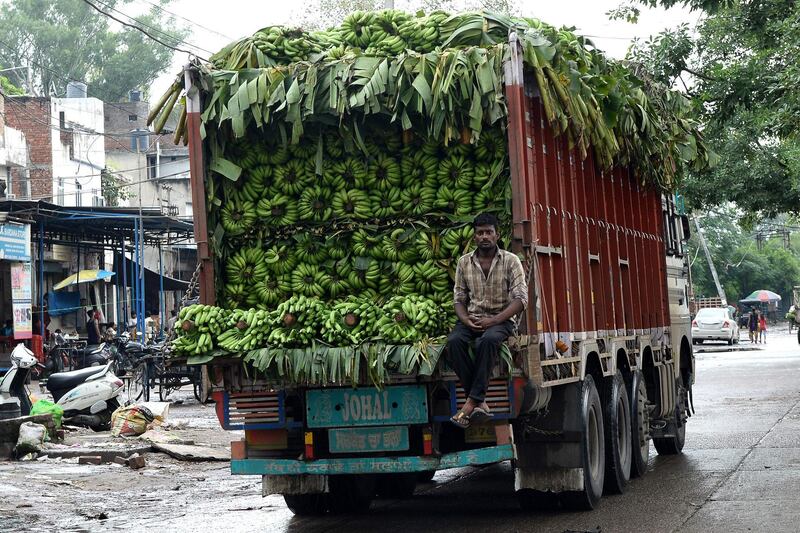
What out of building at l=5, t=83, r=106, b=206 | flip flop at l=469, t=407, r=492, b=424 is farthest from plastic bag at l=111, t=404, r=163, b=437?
building at l=5, t=83, r=106, b=206

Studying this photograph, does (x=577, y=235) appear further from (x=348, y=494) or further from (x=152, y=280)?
(x=152, y=280)

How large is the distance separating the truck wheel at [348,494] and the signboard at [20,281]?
2128cm

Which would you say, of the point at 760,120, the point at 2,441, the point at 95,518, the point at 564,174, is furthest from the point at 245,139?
the point at 760,120

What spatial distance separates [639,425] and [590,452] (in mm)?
1890

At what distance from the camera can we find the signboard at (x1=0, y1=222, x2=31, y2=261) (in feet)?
91.3

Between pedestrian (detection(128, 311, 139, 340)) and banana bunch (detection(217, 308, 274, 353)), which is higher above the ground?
pedestrian (detection(128, 311, 139, 340))

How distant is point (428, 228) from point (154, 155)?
5553 centimetres

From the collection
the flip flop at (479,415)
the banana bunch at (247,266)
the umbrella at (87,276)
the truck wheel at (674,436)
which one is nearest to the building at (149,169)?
the umbrella at (87,276)

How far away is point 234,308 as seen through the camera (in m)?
8.41

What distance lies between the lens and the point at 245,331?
788cm

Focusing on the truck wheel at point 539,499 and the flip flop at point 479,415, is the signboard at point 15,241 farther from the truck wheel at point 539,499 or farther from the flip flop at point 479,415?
the flip flop at point 479,415

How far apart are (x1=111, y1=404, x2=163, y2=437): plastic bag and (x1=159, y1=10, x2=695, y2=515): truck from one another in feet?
19.1

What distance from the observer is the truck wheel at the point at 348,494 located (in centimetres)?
923

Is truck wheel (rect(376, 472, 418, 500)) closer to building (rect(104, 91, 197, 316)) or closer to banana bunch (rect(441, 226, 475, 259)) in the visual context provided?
banana bunch (rect(441, 226, 475, 259))
